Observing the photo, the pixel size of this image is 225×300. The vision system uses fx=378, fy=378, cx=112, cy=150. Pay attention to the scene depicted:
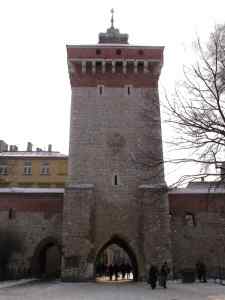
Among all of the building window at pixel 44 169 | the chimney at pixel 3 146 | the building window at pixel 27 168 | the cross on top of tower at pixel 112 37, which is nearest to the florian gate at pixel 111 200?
the cross on top of tower at pixel 112 37

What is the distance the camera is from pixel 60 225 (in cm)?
2261

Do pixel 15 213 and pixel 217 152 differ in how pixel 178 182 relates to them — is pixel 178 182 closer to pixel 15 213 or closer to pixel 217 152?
pixel 217 152

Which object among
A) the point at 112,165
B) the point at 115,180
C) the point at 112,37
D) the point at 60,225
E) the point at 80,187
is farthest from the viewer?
the point at 112,37

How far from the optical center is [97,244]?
20.9 m

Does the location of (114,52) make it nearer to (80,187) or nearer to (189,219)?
(80,187)

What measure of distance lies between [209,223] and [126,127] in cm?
768

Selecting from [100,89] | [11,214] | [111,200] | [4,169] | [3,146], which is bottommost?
[11,214]

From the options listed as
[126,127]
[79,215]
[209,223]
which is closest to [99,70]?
[126,127]

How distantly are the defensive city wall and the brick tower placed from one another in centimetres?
209

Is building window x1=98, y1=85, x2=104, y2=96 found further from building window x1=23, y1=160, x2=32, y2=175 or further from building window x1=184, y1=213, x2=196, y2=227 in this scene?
building window x1=23, y1=160, x2=32, y2=175

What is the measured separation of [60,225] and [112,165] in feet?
15.6

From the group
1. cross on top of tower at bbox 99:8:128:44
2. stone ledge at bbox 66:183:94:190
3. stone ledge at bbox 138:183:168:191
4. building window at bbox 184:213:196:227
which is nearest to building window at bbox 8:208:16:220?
stone ledge at bbox 66:183:94:190

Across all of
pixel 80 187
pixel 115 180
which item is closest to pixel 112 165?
pixel 115 180

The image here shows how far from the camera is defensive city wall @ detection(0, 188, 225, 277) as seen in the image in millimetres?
22078
